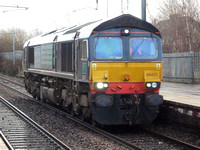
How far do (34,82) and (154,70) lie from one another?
9861 millimetres

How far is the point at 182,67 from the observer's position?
24125mm

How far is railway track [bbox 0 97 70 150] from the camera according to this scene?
1029cm

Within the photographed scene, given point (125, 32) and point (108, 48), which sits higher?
point (125, 32)

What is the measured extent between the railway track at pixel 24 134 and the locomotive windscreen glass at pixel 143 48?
3377mm

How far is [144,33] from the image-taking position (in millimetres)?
12523

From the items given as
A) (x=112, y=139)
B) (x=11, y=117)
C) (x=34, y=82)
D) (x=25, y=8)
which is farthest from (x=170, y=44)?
(x=112, y=139)

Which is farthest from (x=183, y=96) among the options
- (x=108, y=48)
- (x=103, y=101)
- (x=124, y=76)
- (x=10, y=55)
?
(x=10, y=55)

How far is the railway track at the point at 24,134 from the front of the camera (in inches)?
405

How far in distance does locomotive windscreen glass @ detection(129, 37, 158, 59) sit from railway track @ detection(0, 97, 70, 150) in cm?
338

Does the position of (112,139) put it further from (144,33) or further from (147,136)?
(144,33)

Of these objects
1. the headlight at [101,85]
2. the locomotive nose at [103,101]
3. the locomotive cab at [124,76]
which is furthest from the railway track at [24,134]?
the headlight at [101,85]

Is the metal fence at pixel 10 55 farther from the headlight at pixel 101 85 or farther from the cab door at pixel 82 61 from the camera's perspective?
the headlight at pixel 101 85

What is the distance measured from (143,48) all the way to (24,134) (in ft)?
13.7

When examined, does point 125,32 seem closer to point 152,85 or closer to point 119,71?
point 119,71
